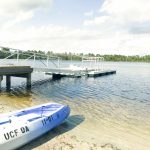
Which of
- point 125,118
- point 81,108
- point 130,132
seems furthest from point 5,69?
point 130,132

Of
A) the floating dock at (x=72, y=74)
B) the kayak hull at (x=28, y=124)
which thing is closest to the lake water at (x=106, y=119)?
the kayak hull at (x=28, y=124)

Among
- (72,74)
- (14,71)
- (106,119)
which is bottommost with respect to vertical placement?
(106,119)

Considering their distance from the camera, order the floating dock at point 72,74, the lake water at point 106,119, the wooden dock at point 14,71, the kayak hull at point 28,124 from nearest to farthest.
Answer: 1. the kayak hull at point 28,124
2. the lake water at point 106,119
3. the wooden dock at point 14,71
4. the floating dock at point 72,74

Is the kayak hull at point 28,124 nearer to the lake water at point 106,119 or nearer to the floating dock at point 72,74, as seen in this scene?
the lake water at point 106,119

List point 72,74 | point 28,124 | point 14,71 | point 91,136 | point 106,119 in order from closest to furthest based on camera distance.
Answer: point 28,124, point 91,136, point 106,119, point 14,71, point 72,74

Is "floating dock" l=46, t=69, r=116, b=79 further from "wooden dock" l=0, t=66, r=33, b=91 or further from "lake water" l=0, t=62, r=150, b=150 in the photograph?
"lake water" l=0, t=62, r=150, b=150

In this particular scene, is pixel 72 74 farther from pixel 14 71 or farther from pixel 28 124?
pixel 28 124

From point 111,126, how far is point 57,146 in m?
4.84

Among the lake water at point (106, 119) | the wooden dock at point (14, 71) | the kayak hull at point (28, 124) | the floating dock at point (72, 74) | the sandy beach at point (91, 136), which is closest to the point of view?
the kayak hull at point (28, 124)

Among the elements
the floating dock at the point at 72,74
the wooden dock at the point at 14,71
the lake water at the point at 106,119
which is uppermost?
the wooden dock at the point at 14,71

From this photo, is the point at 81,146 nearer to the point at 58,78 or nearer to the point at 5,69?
the point at 5,69

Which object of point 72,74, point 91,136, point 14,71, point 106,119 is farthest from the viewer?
point 72,74

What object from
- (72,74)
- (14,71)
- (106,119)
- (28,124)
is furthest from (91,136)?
(72,74)

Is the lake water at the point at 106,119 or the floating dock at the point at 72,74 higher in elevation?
the floating dock at the point at 72,74
